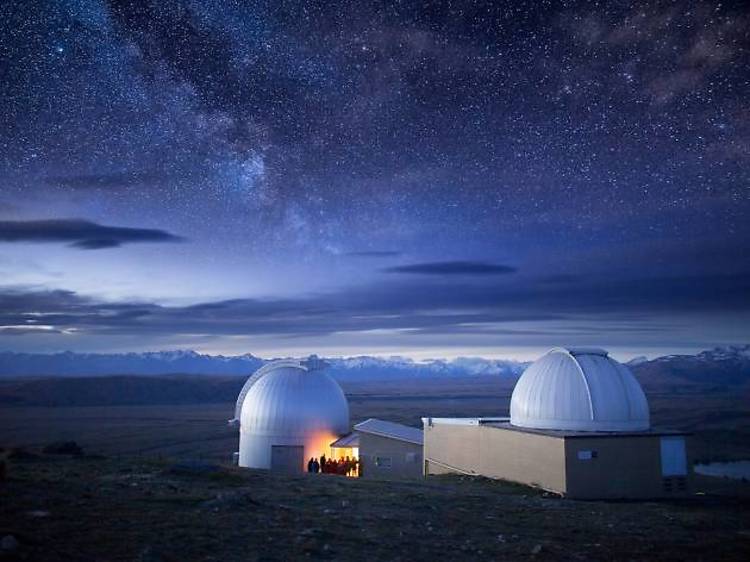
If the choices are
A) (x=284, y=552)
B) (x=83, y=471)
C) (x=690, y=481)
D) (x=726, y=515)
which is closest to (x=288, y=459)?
(x=83, y=471)

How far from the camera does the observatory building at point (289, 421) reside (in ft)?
102

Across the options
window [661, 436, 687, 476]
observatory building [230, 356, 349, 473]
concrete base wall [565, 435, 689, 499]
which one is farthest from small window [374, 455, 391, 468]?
window [661, 436, 687, 476]

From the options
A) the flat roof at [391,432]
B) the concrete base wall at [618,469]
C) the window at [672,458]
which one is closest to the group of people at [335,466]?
the flat roof at [391,432]

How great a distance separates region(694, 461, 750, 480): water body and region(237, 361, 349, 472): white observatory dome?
73.2ft

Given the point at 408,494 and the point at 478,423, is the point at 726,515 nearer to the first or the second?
the point at 408,494

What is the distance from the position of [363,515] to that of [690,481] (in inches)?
560

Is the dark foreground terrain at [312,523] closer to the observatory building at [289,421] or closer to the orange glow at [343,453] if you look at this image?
the orange glow at [343,453]

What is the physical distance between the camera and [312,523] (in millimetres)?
10906

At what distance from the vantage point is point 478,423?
949 inches

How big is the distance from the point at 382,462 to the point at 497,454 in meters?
8.44

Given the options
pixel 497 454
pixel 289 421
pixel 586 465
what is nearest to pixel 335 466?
pixel 289 421

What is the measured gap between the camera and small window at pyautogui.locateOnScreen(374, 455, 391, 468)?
29250 millimetres

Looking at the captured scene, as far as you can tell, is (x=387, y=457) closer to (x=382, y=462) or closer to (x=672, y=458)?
(x=382, y=462)

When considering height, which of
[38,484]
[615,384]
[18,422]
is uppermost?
[615,384]
